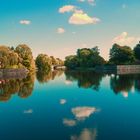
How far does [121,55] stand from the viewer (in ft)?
417

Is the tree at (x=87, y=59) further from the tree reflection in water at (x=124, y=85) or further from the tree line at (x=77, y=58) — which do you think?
the tree reflection in water at (x=124, y=85)

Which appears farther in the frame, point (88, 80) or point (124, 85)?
point (88, 80)

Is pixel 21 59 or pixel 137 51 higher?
pixel 137 51

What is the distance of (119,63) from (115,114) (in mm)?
113528

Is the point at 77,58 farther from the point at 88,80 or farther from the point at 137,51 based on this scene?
the point at 88,80

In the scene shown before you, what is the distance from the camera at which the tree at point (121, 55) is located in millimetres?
126688

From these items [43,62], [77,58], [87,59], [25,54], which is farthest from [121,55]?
[77,58]

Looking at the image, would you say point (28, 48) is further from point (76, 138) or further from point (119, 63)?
point (76, 138)

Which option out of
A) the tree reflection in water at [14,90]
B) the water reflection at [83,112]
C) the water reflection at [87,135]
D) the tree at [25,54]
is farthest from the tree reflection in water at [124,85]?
the tree at [25,54]

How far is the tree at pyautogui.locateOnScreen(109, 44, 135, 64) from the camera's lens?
Result: 12669cm

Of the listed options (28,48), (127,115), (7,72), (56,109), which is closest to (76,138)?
(127,115)

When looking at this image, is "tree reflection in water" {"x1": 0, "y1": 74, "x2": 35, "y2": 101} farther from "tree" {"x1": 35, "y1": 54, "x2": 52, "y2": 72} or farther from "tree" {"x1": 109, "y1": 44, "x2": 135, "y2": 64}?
"tree" {"x1": 35, "y1": 54, "x2": 52, "y2": 72}

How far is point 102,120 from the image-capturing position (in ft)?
53.5

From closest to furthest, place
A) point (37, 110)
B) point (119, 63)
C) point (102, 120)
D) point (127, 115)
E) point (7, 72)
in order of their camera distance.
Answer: point (102, 120), point (127, 115), point (37, 110), point (7, 72), point (119, 63)
